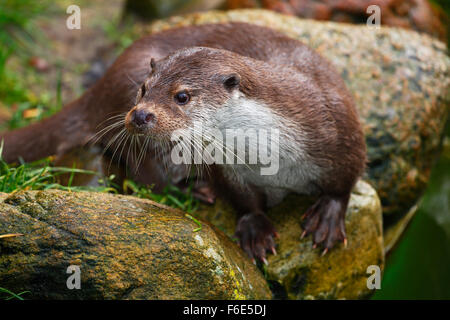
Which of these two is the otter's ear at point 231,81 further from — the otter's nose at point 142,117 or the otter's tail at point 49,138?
the otter's tail at point 49,138

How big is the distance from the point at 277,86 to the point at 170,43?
1.01 meters

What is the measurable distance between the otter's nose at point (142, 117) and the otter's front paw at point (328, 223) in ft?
4.07

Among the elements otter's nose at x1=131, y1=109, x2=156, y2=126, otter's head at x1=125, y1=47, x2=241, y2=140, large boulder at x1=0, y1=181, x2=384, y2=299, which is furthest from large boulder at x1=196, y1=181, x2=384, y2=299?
otter's nose at x1=131, y1=109, x2=156, y2=126

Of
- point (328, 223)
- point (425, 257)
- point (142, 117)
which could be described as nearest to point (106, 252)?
point (142, 117)

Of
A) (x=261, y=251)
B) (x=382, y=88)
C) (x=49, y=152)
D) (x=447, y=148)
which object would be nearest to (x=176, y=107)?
(x=261, y=251)

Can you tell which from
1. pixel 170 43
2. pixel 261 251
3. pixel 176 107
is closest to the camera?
pixel 176 107

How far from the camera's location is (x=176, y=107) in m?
2.63

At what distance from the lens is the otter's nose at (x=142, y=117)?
253 cm

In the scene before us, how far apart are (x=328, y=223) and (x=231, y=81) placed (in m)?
1.10

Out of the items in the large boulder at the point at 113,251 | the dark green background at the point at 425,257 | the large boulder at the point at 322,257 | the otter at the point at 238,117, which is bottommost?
the dark green background at the point at 425,257

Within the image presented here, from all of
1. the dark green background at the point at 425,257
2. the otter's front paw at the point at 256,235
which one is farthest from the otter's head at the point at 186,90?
the dark green background at the point at 425,257

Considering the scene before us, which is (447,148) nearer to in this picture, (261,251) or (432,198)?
(432,198)

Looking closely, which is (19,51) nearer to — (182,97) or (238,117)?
(182,97)
